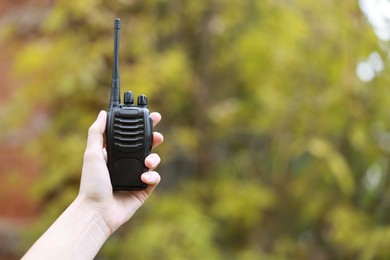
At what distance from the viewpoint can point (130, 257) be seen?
131 inches

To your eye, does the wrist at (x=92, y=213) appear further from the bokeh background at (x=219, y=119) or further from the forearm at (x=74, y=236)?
the bokeh background at (x=219, y=119)

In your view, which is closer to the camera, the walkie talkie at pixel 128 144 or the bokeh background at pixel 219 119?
the walkie talkie at pixel 128 144

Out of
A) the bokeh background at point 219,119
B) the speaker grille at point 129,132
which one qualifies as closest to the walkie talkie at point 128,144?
the speaker grille at point 129,132

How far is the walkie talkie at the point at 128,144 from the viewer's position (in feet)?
4.45

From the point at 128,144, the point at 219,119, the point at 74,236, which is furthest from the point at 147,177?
the point at 219,119

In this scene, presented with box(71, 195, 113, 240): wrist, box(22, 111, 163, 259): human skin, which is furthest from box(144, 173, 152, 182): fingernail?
box(71, 195, 113, 240): wrist

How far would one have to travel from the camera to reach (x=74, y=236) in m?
1.31

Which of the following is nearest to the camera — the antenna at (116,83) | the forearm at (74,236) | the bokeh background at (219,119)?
the forearm at (74,236)

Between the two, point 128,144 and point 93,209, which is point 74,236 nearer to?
point 93,209

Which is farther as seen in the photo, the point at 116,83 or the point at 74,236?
the point at 116,83

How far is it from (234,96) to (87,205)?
2.98 metres

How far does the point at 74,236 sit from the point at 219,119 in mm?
2551

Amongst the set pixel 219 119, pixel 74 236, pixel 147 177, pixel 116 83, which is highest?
pixel 219 119

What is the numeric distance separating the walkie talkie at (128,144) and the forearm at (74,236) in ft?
0.25
